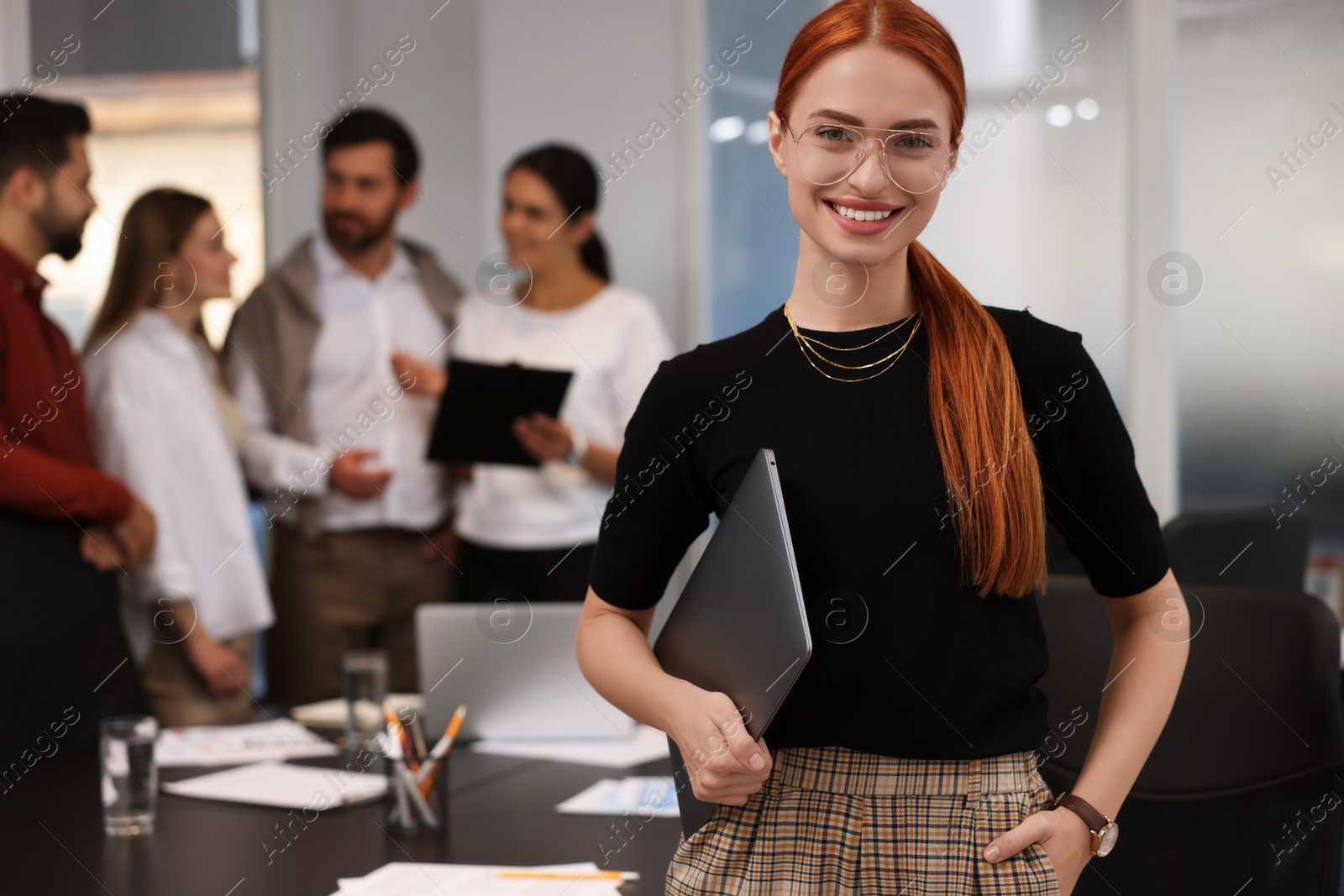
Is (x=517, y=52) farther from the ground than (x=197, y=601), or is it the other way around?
(x=517, y=52)

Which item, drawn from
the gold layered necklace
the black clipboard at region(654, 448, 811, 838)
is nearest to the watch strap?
the black clipboard at region(654, 448, 811, 838)

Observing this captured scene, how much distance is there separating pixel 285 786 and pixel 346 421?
1.90 m

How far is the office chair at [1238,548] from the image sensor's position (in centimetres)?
231

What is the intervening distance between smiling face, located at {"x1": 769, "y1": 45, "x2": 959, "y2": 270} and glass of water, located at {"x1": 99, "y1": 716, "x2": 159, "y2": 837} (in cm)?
125

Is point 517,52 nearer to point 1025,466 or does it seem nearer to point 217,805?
point 217,805

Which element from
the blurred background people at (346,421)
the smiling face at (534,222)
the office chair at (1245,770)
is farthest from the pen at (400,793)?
the smiling face at (534,222)

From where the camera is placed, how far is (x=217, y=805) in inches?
71.2

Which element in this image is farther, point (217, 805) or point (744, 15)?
point (744, 15)

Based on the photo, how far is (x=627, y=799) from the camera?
1.78 m

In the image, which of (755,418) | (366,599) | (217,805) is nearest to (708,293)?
(366,599)

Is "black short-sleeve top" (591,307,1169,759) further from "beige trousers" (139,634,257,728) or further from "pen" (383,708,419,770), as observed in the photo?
"beige trousers" (139,634,257,728)

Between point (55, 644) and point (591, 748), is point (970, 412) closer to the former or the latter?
point (591, 748)

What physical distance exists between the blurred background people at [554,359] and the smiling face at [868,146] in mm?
2399

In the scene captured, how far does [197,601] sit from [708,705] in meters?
2.46
